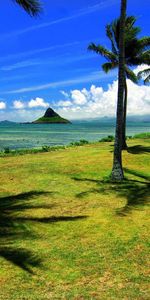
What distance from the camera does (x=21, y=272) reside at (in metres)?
8.19

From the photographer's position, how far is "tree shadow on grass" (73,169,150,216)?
530 inches

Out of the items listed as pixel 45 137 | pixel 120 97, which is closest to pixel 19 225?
pixel 120 97

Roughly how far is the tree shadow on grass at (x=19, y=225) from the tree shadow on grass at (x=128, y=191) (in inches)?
66.5

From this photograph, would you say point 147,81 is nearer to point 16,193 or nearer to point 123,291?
point 16,193

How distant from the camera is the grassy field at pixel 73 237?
7.58 metres

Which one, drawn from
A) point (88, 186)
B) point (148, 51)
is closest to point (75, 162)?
point (88, 186)

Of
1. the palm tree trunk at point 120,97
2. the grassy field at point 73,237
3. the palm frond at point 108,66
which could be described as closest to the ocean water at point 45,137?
the palm frond at point 108,66

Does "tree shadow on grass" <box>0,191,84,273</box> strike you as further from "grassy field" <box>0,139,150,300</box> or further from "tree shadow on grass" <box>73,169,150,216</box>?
"tree shadow on grass" <box>73,169,150,216</box>

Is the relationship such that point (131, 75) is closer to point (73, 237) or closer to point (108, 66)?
point (108, 66)

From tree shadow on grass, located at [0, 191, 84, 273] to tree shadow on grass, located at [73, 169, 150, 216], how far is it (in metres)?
1.69

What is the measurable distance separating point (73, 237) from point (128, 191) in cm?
597

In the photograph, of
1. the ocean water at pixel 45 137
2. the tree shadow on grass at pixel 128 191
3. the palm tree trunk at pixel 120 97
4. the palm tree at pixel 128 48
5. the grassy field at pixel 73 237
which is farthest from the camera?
the ocean water at pixel 45 137

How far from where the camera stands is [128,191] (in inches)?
623

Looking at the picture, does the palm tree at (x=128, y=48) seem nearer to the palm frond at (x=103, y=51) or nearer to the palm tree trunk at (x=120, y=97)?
the palm frond at (x=103, y=51)
